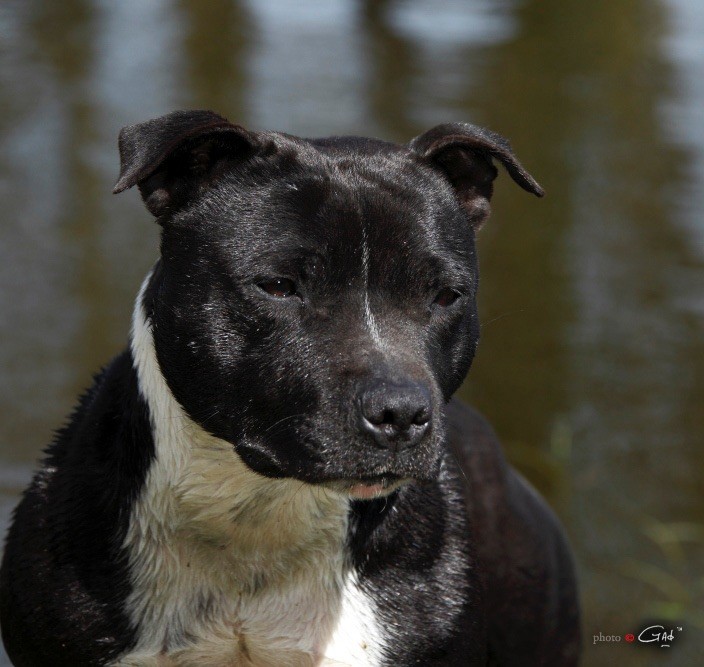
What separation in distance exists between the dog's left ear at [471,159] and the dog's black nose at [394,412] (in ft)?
2.72

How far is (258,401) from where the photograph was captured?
142 inches

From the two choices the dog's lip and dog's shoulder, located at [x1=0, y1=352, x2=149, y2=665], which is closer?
the dog's lip

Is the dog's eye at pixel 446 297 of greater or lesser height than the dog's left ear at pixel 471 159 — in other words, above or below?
below

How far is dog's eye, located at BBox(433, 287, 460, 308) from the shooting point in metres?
3.77

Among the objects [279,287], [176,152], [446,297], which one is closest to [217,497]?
[279,287]

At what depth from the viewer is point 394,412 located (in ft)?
11.1

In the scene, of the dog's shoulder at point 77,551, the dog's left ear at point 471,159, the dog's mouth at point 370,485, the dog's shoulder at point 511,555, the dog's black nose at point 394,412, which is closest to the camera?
the dog's black nose at point 394,412

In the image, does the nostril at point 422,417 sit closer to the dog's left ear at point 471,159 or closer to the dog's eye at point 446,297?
the dog's eye at point 446,297

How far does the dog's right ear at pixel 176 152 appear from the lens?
11.8 ft

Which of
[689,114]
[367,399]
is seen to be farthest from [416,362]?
[689,114]
